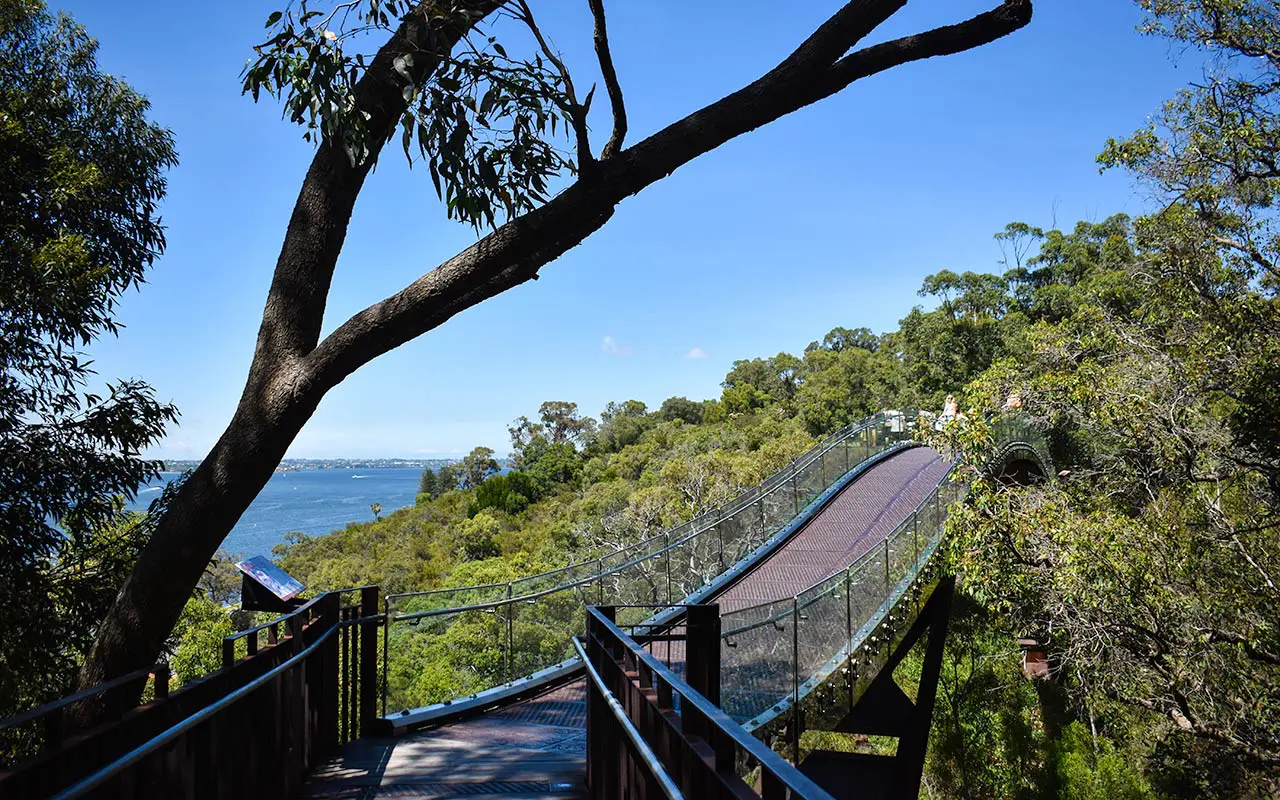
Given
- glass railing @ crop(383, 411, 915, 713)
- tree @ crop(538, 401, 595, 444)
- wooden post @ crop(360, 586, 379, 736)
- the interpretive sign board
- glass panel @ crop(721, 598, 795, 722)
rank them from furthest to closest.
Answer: tree @ crop(538, 401, 595, 444)
glass railing @ crop(383, 411, 915, 713)
glass panel @ crop(721, 598, 795, 722)
wooden post @ crop(360, 586, 379, 736)
the interpretive sign board

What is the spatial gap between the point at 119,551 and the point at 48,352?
5.85 ft

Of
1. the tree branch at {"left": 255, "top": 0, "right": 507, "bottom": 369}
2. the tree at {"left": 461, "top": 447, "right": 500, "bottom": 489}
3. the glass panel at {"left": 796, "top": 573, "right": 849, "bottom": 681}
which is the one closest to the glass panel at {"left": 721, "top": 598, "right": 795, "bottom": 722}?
the glass panel at {"left": 796, "top": 573, "right": 849, "bottom": 681}

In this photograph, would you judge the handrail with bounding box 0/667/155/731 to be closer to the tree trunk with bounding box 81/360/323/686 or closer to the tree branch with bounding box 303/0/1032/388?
the tree trunk with bounding box 81/360/323/686

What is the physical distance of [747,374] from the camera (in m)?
70.1

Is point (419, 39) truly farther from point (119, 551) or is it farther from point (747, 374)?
point (747, 374)

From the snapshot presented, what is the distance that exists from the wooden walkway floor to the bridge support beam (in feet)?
15.6

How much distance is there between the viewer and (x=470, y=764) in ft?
16.3

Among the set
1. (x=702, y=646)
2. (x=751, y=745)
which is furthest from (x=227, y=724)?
(x=751, y=745)

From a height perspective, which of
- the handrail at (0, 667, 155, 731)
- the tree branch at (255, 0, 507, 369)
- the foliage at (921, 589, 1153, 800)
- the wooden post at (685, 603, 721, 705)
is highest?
the tree branch at (255, 0, 507, 369)

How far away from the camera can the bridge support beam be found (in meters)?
10.1

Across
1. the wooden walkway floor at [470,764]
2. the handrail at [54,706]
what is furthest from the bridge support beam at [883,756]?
the handrail at [54,706]

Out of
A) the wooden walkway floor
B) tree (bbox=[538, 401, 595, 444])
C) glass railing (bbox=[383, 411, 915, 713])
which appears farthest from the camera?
tree (bbox=[538, 401, 595, 444])

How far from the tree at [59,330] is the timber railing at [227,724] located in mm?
2554

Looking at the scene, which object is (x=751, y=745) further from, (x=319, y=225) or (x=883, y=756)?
(x=883, y=756)
